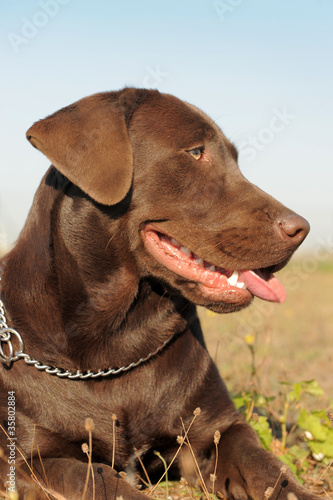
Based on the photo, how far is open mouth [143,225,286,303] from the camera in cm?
269

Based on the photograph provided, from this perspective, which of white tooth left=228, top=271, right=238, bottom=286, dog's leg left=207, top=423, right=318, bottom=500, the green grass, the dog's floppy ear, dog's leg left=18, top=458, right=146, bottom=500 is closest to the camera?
dog's leg left=18, top=458, right=146, bottom=500

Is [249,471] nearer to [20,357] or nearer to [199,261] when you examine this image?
[199,261]

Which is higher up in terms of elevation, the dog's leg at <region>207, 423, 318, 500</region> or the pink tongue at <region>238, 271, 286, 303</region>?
the pink tongue at <region>238, 271, 286, 303</region>

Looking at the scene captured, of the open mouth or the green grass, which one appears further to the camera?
the green grass

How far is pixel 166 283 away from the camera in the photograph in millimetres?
2758

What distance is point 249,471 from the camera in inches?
99.0

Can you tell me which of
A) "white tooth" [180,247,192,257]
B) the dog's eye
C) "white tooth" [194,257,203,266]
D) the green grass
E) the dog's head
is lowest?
the green grass

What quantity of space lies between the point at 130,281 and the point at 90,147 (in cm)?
70

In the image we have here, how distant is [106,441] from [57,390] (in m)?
0.33

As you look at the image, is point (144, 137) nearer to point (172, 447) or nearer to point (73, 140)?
point (73, 140)

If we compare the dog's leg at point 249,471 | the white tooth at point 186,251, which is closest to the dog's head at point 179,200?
the white tooth at point 186,251

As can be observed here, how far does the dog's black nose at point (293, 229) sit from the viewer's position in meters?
2.61

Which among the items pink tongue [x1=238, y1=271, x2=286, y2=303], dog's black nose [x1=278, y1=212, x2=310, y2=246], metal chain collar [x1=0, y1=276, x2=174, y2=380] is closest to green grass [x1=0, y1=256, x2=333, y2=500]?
pink tongue [x1=238, y1=271, x2=286, y2=303]

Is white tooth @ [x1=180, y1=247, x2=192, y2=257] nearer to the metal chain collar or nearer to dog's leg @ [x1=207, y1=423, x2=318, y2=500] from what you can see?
the metal chain collar
